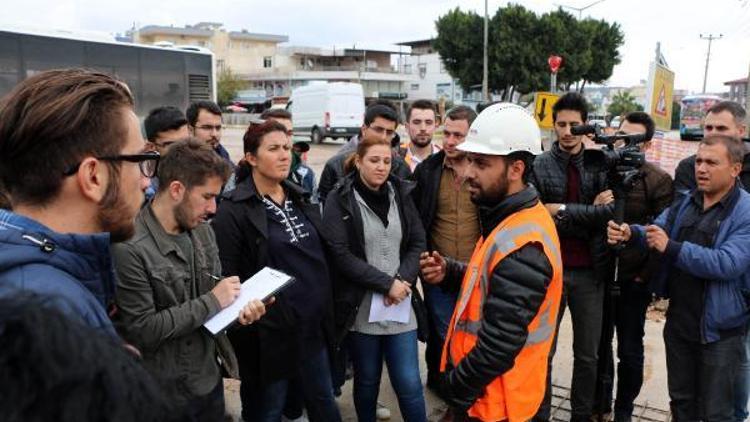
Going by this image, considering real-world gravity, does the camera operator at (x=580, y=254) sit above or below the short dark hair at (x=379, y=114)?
below

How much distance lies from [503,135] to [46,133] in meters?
1.70

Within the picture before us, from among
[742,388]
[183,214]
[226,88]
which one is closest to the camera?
[183,214]

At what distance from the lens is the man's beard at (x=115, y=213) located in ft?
4.25

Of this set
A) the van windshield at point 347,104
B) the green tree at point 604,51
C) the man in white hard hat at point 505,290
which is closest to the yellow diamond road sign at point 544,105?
the man in white hard hat at point 505,290

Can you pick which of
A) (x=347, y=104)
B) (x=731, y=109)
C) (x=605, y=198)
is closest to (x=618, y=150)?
(x=605, y=198)

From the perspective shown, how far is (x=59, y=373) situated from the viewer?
1.88 feet

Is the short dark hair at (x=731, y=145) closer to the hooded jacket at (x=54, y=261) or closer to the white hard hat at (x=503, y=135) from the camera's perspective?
the white hard hat at (x=503, y=135)

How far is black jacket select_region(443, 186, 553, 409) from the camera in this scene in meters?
2.10

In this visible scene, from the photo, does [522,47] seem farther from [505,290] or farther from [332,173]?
[505,290]

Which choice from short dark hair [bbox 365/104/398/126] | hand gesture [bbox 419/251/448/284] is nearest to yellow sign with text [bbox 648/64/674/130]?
short dark hair [bbox 365/104/398/126]

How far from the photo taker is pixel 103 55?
1127 cm

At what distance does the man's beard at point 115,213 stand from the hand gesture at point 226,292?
109 cm

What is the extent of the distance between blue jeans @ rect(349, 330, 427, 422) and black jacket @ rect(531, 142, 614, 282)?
119 cm

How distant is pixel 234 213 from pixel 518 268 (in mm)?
1525
